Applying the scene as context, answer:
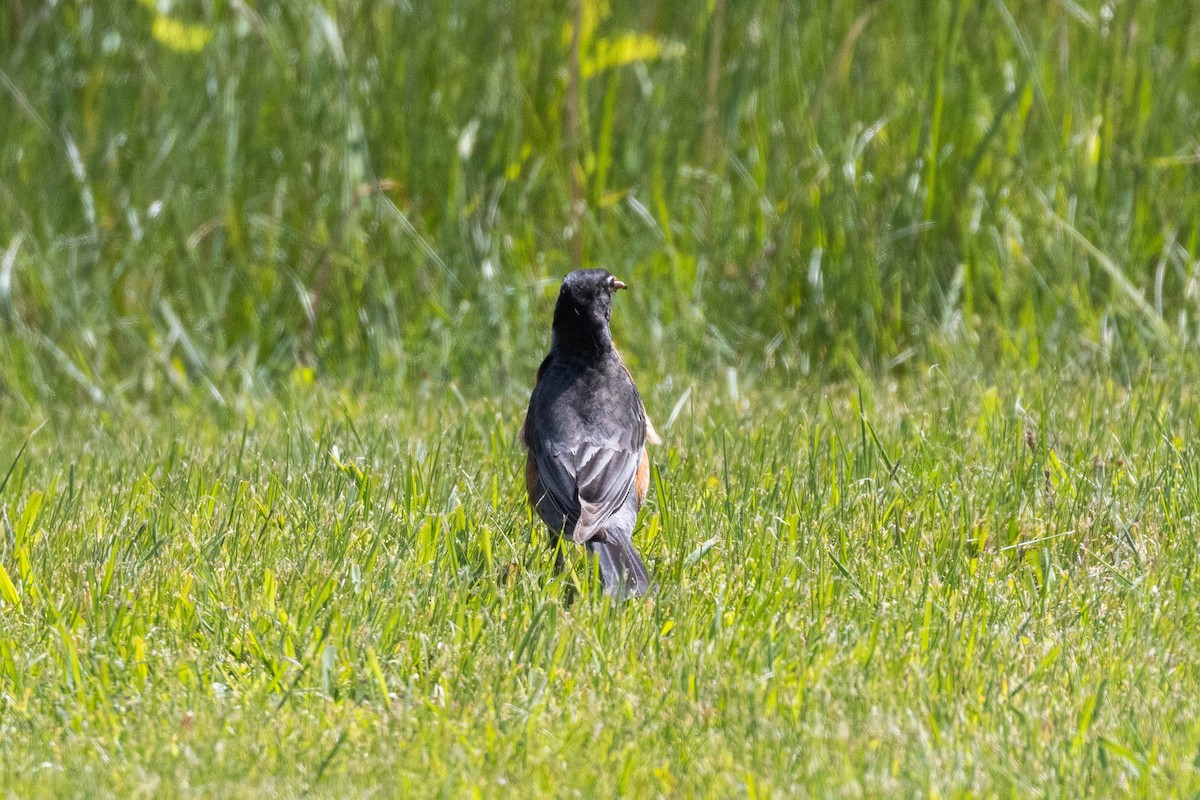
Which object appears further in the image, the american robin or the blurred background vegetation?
the blurred background vegetation

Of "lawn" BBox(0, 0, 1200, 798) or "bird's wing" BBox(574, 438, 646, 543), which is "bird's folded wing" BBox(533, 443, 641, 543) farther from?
"lawn" BBox(0, 0, 1200, 798)

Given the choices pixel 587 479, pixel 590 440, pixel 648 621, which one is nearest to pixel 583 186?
Answer: pixel 590 440

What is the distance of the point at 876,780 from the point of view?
124 inches

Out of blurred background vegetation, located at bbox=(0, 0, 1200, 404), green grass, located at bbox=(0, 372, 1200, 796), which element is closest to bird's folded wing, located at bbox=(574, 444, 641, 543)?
green grass, located at bbox=(0, 372, 1200, 796)

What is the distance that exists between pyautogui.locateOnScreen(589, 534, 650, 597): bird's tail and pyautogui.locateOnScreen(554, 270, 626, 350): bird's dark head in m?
1.11

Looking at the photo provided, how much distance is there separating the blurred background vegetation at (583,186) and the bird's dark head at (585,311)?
1.66 metres

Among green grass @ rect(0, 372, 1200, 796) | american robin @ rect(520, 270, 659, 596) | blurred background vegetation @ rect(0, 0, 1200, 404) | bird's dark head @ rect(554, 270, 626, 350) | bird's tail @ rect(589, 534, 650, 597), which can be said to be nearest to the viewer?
green grass @ rect(0, 372, 1200, 796)

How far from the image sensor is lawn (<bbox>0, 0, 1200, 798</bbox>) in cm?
349

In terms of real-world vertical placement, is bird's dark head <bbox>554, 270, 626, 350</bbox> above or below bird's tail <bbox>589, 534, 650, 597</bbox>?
above

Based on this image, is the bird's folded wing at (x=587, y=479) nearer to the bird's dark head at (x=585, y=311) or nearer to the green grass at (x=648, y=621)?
the green grass at (x=648, y=621)

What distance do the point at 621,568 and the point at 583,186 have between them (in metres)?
4.03

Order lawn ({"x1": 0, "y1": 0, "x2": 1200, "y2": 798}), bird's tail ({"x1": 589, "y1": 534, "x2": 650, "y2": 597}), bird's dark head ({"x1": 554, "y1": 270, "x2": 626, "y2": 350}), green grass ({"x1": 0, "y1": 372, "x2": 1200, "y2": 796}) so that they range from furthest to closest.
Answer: bird's dark head ({"x1": 554, "y1": 270, "x2": 626, "y2": 350}) → bird's tail ({"x1": 589, "y1": 534, "x2": 650, "y2": 597}) → lawn ({"x1": 0, "y1": 0, "x2": 1200, "y2": 798}) → green grass ({"x1": 0, "y1": 372, "x2": 1200, "y2": 796})

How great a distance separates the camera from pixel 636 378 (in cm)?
706

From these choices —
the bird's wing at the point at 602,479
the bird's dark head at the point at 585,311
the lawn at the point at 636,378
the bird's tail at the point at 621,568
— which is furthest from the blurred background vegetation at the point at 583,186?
the bird's tail at the point at 621,568
